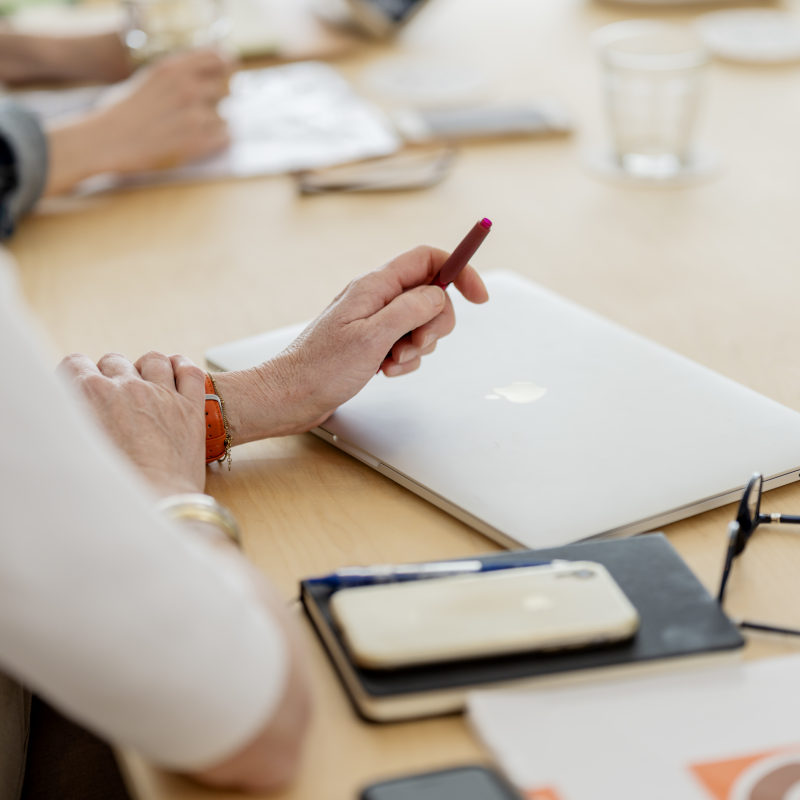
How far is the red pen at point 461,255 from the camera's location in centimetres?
78

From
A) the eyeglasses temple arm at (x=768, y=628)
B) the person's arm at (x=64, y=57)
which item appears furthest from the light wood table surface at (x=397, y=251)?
the person's arm at (x=64, y=57)

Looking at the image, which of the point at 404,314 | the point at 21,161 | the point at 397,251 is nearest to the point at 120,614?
the point at 404,314

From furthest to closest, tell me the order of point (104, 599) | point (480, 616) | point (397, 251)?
point (397, 251) < point (480, 616) < point (104, 599)

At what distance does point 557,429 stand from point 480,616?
9.5 inches

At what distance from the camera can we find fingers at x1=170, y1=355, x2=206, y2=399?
0.74 m

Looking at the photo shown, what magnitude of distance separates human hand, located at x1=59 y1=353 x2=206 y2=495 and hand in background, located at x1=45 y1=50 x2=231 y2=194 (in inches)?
26.3

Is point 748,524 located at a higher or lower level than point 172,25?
lower

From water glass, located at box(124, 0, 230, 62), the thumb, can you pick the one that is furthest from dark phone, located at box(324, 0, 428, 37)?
the thumb

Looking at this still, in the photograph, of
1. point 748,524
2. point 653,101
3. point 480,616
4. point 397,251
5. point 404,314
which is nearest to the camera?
point 480,616

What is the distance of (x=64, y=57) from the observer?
1800 millimetres

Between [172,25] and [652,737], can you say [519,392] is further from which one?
[172,25]

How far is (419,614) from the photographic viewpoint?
0.55m

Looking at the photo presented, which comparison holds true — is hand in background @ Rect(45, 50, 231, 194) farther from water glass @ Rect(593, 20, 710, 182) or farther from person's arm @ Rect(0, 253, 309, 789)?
person's arm @ Rect(0, 253, 309, 789)

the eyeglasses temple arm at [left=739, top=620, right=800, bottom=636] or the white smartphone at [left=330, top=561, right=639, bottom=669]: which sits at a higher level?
the white smartphone at [left=330, top=561, right=639, bottom=669]
